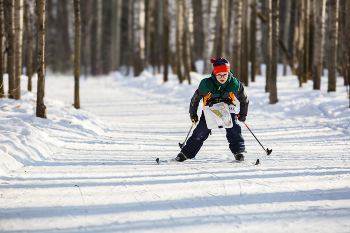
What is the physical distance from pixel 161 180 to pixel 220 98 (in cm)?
159

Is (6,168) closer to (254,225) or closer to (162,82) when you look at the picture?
(254,225)

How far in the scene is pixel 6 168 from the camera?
4.41m

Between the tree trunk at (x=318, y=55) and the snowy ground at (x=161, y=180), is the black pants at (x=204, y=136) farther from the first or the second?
the tree trunk at (x=318, y=55)

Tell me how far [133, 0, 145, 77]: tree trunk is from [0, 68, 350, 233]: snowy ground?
16.5 metres

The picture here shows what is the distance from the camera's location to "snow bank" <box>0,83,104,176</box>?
483 centimetres

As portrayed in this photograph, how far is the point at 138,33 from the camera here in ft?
78.6

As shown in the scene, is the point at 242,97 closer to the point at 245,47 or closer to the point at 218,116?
the point at 218,116

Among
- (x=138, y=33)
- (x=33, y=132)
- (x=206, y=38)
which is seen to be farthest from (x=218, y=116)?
(x=138, y=33)

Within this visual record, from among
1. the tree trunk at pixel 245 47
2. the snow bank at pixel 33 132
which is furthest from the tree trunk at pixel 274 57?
the snow bank at pixel 33 132

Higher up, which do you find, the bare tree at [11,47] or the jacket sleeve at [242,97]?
the bare tree at [11,47]

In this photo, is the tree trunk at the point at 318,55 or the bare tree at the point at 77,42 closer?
the bare tree at the point at 77,42

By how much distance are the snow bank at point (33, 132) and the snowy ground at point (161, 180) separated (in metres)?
0.02

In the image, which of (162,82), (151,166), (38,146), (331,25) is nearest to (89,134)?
(38,146)

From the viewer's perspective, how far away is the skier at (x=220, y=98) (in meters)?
4.98
